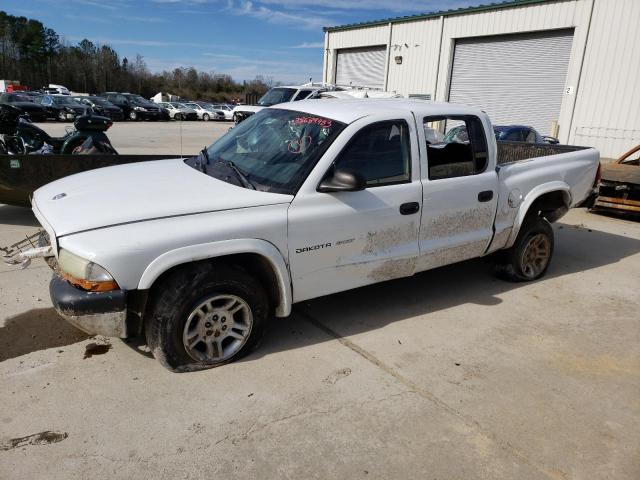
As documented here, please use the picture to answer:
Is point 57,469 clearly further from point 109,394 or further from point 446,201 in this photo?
point 446,201

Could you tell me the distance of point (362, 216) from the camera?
393 centimetres

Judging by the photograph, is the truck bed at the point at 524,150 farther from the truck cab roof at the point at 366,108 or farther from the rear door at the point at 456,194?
the truck cab roof at the point at 366,108

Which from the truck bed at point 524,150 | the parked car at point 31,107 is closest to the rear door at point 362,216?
the truck bed at point 524,150

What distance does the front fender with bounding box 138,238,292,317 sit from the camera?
10.3 ft

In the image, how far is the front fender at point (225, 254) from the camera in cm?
314

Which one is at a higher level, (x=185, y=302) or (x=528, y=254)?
(x=185, y=302)

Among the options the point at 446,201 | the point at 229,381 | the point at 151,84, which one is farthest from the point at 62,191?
the point at 151,84

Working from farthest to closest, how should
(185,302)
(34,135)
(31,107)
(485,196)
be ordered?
(31,107)
(34,135)
(485,196)
(185,302)

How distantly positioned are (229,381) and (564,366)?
2497mm

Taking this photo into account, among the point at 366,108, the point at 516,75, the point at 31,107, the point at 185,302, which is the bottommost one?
the point at 185,302

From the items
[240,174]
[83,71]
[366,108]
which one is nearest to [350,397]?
[240,174]

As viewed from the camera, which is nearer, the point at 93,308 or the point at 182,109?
the point at 93,308

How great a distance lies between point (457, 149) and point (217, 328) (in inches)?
103

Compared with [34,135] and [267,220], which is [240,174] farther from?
[34,135]
